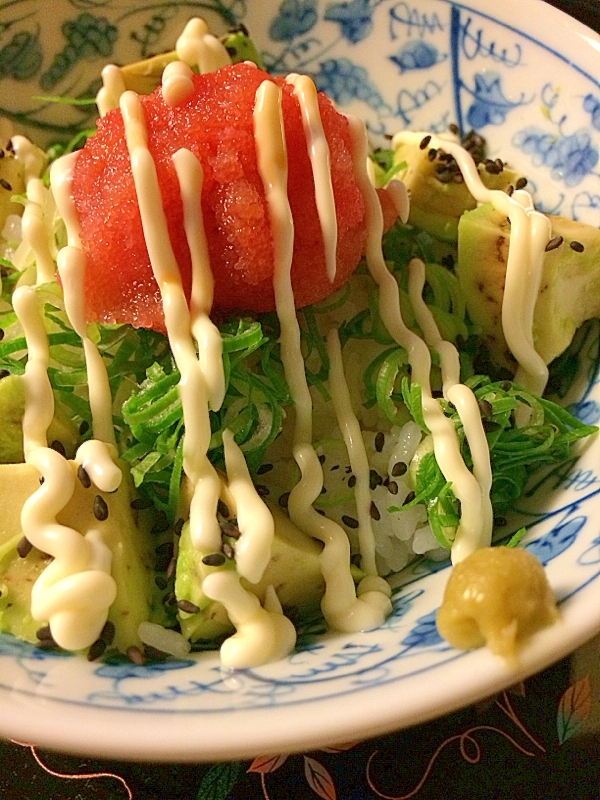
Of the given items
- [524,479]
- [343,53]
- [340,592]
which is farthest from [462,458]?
[343,53]

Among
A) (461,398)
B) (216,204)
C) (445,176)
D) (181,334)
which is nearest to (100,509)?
(181,334)

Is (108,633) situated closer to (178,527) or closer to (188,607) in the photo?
(188,607)

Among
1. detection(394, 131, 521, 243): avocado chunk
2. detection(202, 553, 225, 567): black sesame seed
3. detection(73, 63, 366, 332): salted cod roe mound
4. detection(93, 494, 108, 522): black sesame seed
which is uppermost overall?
detection(73, 63, 366, 332): salted cod roe mound

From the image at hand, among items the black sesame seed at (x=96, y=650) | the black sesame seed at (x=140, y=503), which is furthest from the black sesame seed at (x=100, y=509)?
the black sesame seed at (x=96, y=650)

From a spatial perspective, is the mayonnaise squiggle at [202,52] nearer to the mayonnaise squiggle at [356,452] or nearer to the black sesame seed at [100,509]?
the mayonnaise squiggle at [356,452]

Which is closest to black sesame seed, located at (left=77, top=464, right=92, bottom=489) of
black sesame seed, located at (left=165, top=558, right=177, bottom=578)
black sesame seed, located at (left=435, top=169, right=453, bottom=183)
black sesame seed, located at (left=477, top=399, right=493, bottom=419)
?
black sesame seed, located at (left=165, top=558, right=177, bottom=578)

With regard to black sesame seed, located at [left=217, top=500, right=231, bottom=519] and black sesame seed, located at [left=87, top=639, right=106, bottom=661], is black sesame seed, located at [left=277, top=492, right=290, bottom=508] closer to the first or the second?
black sesame seed, located at [left=217, top=500, right=231, bottom=519]
